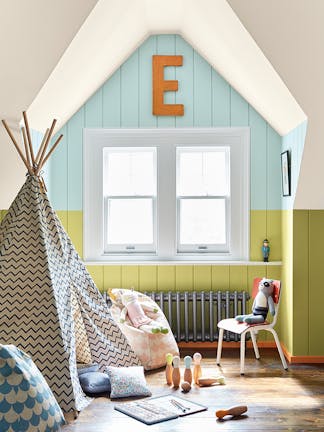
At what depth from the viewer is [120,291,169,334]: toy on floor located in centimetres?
499

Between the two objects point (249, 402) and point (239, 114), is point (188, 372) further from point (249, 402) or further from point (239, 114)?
point (239, 114)

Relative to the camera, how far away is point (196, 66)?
5.66 m

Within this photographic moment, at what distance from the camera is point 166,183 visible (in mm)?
5715

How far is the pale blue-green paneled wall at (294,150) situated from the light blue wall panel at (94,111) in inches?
67.3

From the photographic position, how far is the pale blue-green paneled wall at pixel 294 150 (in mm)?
4672

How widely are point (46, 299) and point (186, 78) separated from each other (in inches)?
104

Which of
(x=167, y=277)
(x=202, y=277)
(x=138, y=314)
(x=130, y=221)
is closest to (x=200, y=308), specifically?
(x=202, y=277)

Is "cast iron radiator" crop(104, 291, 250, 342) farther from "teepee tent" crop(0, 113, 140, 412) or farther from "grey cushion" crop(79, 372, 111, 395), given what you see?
"grey cushion" crop(79, 372, 111, 395)

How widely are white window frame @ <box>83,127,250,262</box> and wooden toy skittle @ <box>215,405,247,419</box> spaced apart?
2077 millimetres

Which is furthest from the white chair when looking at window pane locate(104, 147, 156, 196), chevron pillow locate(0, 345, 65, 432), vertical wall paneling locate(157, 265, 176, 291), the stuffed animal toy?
chevron pillow locate(0, 345, 65, 432)

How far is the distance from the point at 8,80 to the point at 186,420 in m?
2.44

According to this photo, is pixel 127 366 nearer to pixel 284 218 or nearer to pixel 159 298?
pixel 159 298

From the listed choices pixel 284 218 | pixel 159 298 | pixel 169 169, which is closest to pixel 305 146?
pixel 284 218

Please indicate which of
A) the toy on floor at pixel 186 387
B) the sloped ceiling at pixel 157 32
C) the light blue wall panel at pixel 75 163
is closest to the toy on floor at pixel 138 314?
the toy on floor at pixel 186 387
